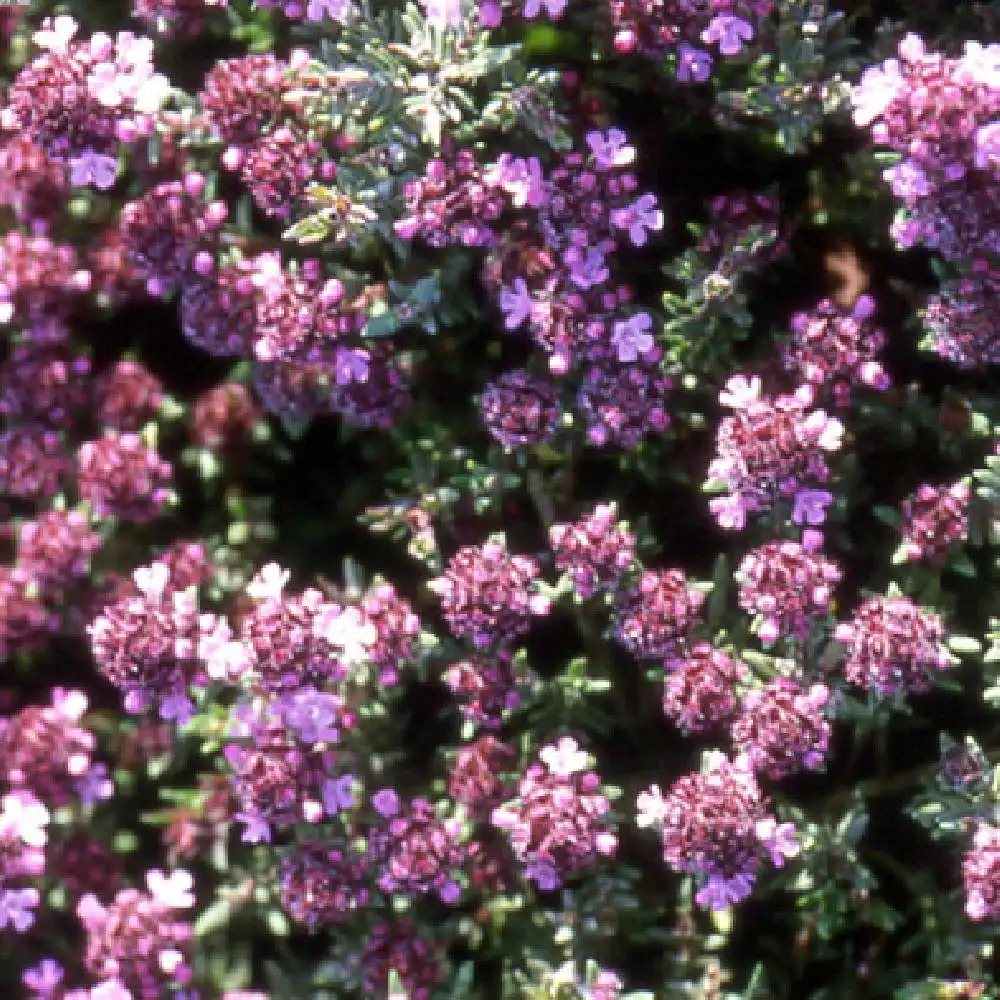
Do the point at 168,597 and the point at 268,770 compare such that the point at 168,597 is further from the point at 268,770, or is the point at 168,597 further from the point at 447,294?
the point at 447,294

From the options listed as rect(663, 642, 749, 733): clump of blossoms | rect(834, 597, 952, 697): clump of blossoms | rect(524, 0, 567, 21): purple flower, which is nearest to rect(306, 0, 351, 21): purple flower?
rect(524, 0, 567, 21): purple flower

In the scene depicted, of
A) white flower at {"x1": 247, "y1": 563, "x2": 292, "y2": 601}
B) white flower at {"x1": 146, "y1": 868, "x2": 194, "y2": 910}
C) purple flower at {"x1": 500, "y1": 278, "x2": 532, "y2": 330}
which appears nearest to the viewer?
Result: purple flower at {"x1": 500, "y1": 278, "x2": 532, "y2": 330}

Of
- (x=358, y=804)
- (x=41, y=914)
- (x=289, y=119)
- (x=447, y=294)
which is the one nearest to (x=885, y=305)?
(x=447, y=294)

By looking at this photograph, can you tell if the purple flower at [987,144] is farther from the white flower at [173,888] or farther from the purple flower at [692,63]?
the white flower at [173,888]

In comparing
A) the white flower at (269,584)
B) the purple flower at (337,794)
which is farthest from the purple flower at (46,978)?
the white flower at (269,584)

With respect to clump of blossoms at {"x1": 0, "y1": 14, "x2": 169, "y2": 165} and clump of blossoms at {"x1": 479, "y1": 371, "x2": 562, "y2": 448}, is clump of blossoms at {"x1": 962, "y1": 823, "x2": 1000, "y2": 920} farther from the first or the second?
clump of blossoms at {"x1": 0, "y1": 14, "x2": 169, "y2": 165}

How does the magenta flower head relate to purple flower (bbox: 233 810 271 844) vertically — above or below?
above
